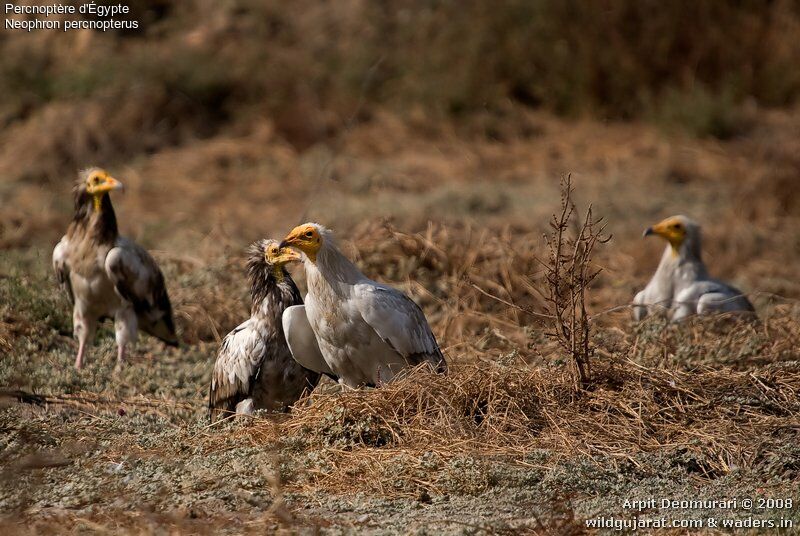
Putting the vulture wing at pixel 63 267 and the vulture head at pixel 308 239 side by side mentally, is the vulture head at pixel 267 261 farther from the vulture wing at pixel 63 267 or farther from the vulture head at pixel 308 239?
the vulture wing at pixel 63 267

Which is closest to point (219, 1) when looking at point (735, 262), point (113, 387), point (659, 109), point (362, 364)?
point (659, 109)

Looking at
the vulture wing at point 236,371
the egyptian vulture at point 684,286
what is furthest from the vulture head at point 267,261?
the egyptian vulture at point 684,286

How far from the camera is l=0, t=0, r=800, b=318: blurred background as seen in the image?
13062mm

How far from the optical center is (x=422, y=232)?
1003 centimetres

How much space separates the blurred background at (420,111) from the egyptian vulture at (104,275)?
12.4ft

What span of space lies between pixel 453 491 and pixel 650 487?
0.89 m

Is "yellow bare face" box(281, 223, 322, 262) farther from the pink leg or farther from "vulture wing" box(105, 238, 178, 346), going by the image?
the pink leg

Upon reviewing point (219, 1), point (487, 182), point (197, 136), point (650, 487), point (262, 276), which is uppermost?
point (219, 1)

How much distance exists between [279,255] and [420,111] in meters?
9.84

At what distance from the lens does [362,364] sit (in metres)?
6.24

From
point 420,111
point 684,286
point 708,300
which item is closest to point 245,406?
point 708,300

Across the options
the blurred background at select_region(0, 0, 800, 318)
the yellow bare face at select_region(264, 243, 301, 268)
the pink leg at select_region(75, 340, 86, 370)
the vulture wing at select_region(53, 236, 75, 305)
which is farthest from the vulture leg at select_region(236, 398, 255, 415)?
the blurred background at select_region(0, 0, 800, 318)

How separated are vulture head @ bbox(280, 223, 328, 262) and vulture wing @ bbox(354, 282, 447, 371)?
0.31m

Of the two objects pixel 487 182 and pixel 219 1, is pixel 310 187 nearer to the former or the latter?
pixel 487 182
